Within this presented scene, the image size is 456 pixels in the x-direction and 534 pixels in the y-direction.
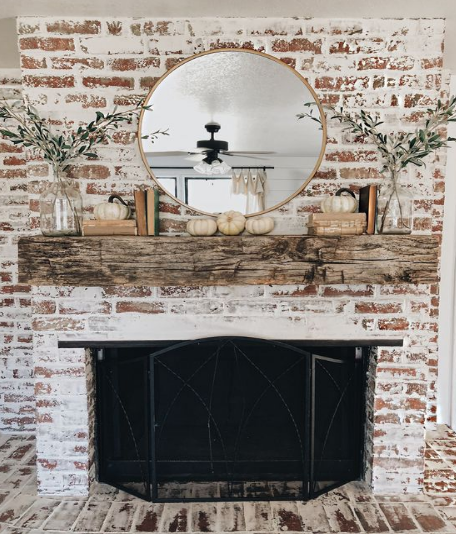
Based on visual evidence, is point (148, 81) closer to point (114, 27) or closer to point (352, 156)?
point (114, 27)

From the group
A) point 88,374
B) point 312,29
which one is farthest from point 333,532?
point 312,29

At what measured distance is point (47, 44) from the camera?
1985 mm

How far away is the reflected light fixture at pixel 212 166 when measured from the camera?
2.04 metres

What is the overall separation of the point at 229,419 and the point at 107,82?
165 centimetres

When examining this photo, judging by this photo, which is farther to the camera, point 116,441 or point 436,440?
point 436,440

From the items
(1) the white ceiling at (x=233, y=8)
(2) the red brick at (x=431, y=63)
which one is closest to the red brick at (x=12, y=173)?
(1) the white ceiling at (x=233, y=8)

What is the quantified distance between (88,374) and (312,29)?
1.84 metres

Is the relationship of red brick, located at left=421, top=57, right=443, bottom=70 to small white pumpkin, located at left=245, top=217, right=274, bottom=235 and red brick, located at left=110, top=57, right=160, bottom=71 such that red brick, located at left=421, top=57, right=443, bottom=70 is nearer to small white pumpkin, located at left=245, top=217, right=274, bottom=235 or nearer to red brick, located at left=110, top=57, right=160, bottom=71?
small white pumpkin, located at left=245, top=217, right=274, bottom=235

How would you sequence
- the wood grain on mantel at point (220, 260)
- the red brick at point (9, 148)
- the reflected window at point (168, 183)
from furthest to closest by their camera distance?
the red brick at point (9, 148)
the reflected window at point (168, 183)
the wood grain on mantel at point (220, 260)

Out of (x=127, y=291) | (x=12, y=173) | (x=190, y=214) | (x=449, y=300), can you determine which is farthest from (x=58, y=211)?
(x=449, y=300)

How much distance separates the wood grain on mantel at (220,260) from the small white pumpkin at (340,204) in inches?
6.5

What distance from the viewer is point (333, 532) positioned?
1896 millimetres

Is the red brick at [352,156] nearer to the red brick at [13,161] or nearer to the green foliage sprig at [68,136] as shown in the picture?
the green foliage sprig at [68,136]

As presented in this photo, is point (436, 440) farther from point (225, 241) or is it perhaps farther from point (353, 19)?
point (353, 19)
